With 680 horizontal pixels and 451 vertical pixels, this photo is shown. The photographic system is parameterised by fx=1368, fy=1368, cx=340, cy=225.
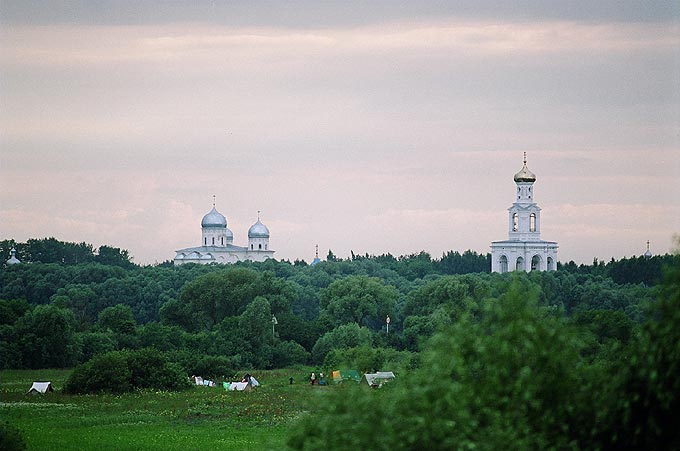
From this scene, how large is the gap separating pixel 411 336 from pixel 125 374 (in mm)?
20381

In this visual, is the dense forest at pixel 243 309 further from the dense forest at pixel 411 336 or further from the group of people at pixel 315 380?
the group of people at pixel 315 380

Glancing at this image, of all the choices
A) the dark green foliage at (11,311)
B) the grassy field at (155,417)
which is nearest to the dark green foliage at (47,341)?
the dark green foliage at (11,311)

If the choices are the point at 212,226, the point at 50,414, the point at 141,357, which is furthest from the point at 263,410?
the point at 212,226

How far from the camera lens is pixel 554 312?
17.9m

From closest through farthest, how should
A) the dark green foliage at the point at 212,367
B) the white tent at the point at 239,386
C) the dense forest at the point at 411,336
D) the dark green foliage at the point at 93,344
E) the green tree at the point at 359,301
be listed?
1. the dense forest at the point at 411,336
2. the white tent at the point at 239,386
3. the dark green foliage at the point at 212,367
4. the dark green foliage at the point at 93,344
5. the green tree at the point at 359,301

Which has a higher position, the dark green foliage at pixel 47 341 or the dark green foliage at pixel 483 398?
the dark green foliage at pixel 47 341

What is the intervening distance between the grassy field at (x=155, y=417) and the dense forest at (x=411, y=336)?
97.6 inches

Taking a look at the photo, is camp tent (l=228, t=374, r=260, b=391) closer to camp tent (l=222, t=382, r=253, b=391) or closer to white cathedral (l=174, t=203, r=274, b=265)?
camp tent (l=222, t=382, r=253, b=391)

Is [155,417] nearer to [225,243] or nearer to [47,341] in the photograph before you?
[47,341]

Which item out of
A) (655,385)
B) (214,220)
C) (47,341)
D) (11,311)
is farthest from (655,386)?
(214,220)

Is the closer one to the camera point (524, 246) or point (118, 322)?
point (118, 322)

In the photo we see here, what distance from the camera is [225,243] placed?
156375mm

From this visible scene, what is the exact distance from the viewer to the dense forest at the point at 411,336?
1475 cm

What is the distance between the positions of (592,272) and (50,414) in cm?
7504
